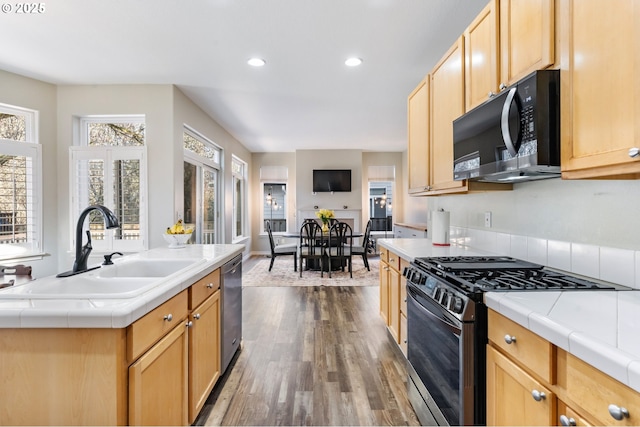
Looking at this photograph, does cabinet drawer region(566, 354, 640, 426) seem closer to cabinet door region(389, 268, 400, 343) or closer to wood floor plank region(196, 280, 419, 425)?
wood floor plank region(196, 280, 419, 425)

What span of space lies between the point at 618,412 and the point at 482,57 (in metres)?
1.71

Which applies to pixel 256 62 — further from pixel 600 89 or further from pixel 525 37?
pixel 600 89

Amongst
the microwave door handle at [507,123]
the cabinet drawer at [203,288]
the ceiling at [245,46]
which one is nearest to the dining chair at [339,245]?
the ceiling at [245,46]

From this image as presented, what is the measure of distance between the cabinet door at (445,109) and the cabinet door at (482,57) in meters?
0.08

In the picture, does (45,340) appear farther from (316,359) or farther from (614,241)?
(614,241)

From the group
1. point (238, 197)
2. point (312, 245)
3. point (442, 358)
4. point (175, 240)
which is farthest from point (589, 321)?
point (238, 197)

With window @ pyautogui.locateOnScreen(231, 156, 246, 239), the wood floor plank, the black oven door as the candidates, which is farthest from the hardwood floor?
window @ pyautogui.locateOnScreen(231, 156, 246, 239)

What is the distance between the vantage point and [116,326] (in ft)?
3.24

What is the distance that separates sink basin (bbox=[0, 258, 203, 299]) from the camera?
1135 mm

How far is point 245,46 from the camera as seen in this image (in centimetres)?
278

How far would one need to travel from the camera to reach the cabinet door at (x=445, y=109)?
6.57 feet

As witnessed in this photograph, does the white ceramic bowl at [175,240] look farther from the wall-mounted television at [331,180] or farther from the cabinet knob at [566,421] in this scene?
the wall-mounted television at [331,180]

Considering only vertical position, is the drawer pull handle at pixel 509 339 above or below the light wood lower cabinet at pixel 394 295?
above

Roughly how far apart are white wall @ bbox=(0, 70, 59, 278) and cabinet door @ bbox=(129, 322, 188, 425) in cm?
324
